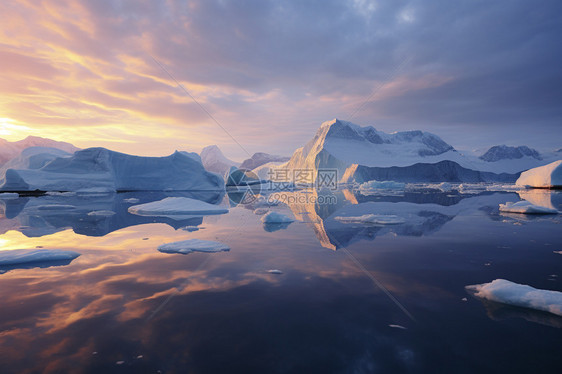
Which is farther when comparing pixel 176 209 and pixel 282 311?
pixel 176 209

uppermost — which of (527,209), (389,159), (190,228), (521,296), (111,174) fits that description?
(389,159)

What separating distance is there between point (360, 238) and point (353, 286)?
338cm

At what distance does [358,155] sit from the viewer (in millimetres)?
66750

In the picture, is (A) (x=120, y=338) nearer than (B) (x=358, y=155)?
Yes

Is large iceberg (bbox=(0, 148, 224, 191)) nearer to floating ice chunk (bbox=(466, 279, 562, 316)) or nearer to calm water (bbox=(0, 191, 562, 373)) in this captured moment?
calm water (bbox=(0, 191, 562, 373))

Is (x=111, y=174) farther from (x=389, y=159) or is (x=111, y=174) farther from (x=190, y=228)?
(x=389, y=159)

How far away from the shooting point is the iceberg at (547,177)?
1205 inches

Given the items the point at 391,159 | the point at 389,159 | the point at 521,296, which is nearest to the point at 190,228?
the point at 521,296

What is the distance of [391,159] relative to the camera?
65.9 meters

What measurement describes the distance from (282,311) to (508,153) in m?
101

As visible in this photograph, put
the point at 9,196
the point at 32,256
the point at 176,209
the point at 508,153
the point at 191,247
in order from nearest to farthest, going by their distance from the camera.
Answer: the point at 32,256 < the point at 191,247 < the point at 176,209 < the point at 9,196 < the point at 508,153

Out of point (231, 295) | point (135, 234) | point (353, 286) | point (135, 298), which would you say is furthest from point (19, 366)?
point (135, 234)

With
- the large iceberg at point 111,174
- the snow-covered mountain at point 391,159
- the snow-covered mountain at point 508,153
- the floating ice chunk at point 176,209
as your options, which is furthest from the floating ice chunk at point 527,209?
the snow-covered mountain at point 508,153

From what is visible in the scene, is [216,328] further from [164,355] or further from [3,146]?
[3,146]
